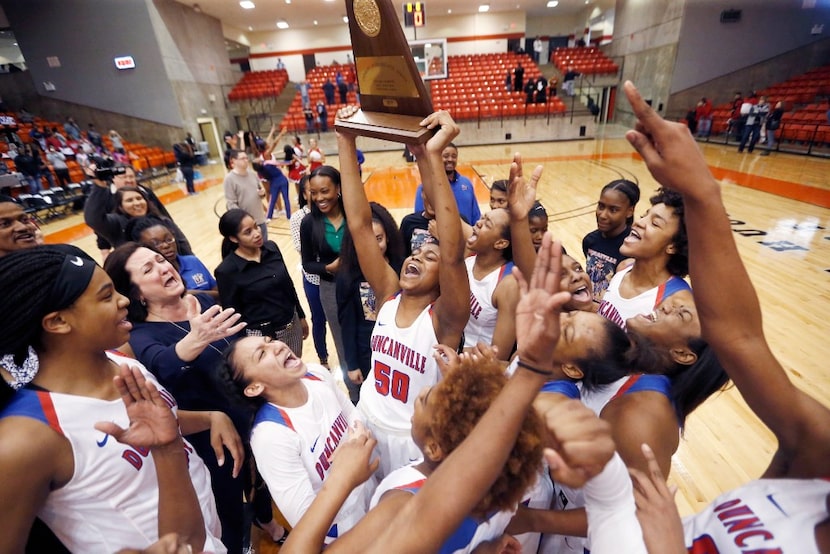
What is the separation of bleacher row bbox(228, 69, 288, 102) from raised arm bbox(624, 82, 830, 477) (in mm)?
22638

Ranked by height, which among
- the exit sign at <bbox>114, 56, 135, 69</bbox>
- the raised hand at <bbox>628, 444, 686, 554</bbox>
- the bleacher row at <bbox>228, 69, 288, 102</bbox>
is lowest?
the raised hand at <bbox>628, 444, 686, 554</bbox>

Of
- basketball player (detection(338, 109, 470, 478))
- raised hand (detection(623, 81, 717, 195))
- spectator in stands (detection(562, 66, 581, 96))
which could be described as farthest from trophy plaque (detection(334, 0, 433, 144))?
spectator in stands (detection(562, 66, 581, 96))

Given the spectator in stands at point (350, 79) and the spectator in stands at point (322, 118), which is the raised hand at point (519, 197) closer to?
the spectator in stands at point (322, 118)

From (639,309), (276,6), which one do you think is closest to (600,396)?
(639,309)

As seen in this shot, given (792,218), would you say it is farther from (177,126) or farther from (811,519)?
(177,126)

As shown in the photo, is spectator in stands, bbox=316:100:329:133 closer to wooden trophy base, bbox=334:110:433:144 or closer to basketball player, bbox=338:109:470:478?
basketball player, bbox=338:109:470:478

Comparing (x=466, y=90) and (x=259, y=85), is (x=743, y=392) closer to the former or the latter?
(x=466, y=90)

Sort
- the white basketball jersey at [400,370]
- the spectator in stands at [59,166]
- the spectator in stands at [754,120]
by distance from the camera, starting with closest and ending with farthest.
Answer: the white basketball jersey at [400,370] → the spectator in stands at [59,166] → the spectator in stands at [754,120]

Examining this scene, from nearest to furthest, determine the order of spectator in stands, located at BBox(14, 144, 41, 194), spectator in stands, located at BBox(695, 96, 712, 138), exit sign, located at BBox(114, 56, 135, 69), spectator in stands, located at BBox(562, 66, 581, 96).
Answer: spectator in stands, located at BBox(14, 144, 41, 194) < spectator in stands, located at BBox(695, 96, 712, 138) < exit sign, located at BBox(114, 56, 135, 69) < spectator in stands, located at BBox(562, 66, 581, 96)

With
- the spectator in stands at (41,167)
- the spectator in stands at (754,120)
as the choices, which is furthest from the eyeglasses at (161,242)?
the spectator in stands at (754,120)

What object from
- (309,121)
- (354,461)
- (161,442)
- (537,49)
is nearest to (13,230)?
(161,442)

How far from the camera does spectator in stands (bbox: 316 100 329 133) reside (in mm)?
16422

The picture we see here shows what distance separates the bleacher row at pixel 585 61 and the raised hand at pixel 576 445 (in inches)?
870

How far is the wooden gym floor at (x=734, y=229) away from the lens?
2645 millimetres
